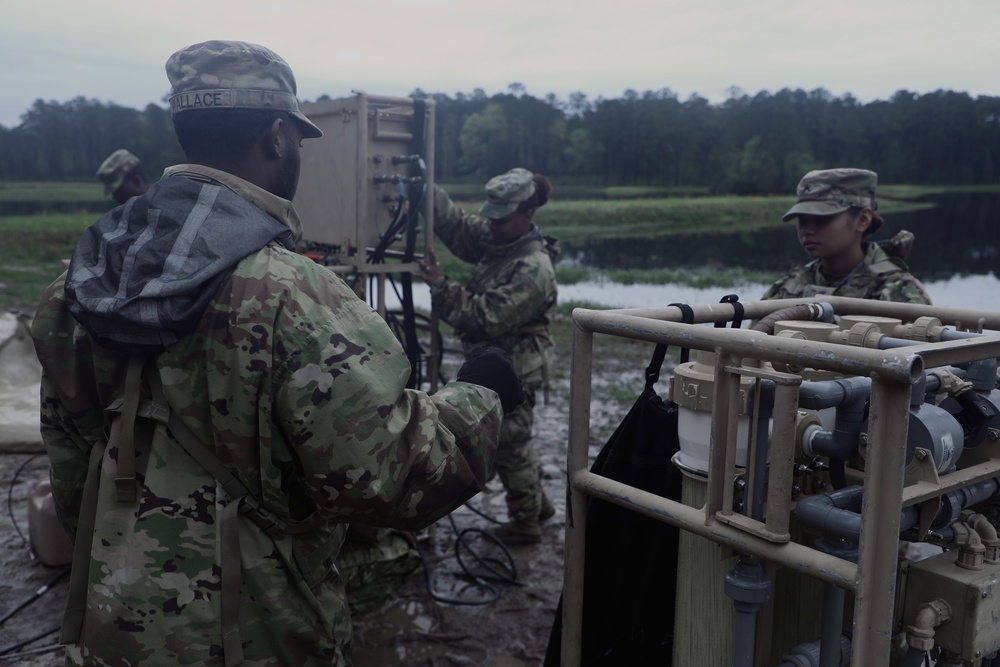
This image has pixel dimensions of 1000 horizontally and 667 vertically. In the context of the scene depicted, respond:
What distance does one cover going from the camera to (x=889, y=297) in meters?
3.32

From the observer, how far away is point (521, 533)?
4.51 m

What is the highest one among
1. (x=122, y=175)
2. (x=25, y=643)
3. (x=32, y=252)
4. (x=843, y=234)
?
(x=122, y=175)

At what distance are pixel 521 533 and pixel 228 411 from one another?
122 inches

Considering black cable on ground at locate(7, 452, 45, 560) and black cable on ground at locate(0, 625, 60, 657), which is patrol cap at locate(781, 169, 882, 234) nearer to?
black cable on ground at locate(0, 625, 60, 657)

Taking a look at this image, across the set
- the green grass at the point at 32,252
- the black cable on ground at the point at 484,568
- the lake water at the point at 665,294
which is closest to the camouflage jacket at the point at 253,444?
the black cable on ground at the point at 484,568

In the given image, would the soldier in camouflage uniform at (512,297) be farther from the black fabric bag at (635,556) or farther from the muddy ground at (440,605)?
the black fabric bag at (635,556)

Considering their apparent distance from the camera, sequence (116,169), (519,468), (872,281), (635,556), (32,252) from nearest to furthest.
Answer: (635,556)
(872,281)
(519,468)
(116,169)
(32,252)

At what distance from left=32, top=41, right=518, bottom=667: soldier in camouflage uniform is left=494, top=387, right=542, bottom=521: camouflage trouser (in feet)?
8.35

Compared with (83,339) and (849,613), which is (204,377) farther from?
(849,613)

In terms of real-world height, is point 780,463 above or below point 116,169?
below

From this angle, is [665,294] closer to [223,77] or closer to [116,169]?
[116,169]

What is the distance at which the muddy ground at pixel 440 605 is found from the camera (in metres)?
3.36

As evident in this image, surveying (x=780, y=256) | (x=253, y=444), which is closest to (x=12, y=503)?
(x=253, y=444)

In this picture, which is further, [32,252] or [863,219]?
[32,252]
